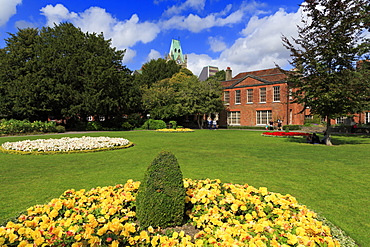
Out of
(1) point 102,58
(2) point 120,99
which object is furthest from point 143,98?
(1) point 102,58

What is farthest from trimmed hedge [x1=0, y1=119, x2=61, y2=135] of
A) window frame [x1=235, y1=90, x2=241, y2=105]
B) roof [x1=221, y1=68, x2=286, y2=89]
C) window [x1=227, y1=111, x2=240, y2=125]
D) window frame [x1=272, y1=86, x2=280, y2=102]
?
window frame [x1=272, y1=86, x2=280, y2=102]

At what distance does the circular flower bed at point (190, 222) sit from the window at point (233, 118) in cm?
3666

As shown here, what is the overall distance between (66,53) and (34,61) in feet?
12.8

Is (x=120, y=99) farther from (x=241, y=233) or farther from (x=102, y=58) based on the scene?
(x=241, y=233)

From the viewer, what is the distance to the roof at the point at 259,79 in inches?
1418

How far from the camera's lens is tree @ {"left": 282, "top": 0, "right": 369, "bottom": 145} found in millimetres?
13625

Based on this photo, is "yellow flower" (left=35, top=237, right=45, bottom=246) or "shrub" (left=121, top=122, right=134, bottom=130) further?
"shrub" (left=121, top=122, right=134, bottom=130)

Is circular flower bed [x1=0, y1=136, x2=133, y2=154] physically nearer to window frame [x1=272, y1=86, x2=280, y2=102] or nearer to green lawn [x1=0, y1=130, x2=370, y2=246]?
green lawn [x1=0, y1=130, x2=370, y2=246]

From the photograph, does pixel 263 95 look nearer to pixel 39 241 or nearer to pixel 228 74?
pixel 228 74

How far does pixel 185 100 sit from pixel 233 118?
32.6 feet

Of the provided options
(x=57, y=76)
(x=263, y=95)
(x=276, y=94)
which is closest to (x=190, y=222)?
(x=57, y=76)

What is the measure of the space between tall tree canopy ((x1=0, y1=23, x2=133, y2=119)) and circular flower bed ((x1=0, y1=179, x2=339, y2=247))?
27.5m

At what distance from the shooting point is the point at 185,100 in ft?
119

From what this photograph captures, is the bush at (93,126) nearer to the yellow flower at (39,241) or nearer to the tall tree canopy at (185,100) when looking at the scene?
the tall tree canopy at (185,100)
